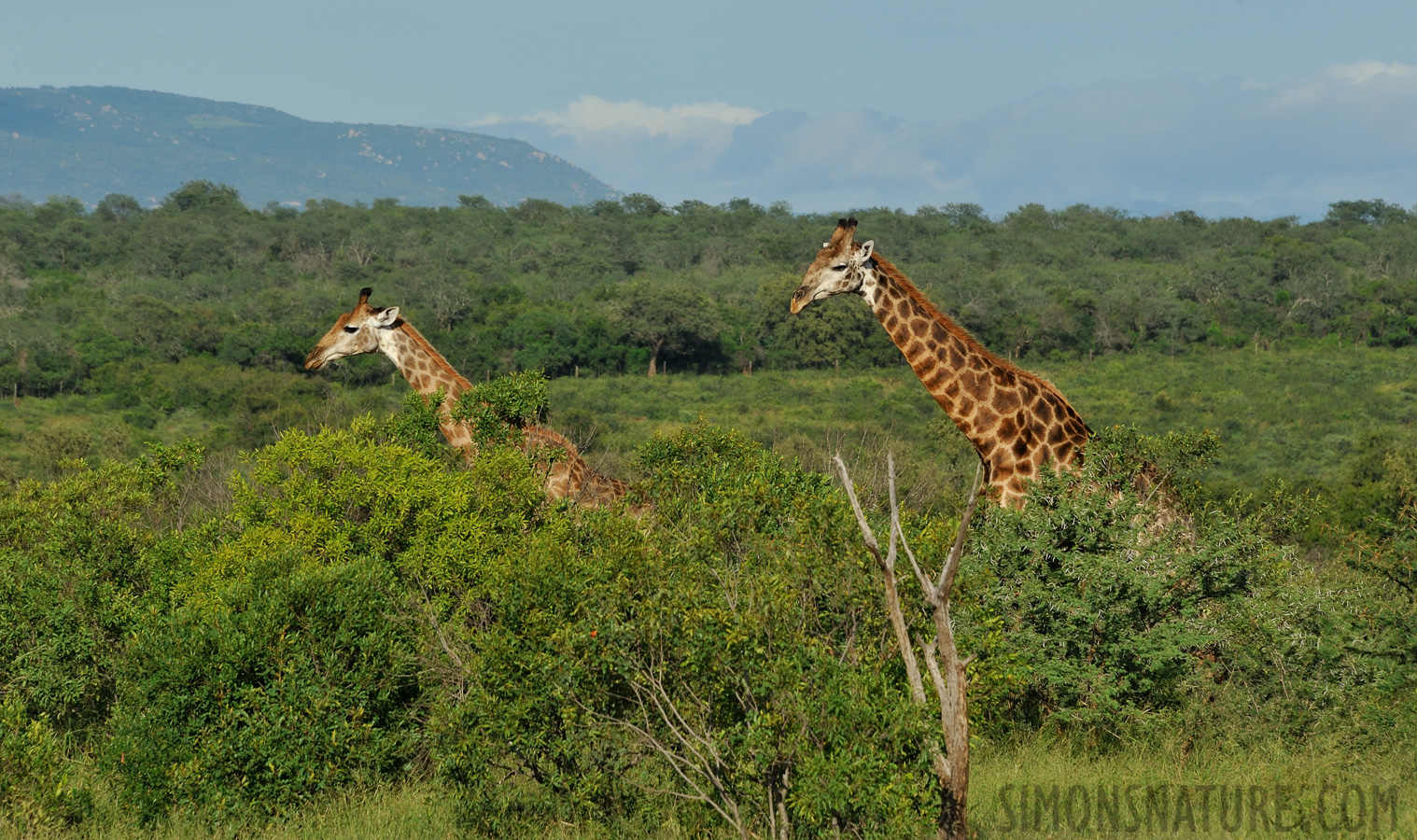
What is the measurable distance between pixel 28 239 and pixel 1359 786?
286 ft

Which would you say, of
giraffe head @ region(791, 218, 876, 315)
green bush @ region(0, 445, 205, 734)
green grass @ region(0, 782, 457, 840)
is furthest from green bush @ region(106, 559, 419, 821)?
giraffe head @ region(791, 218, 876, 315)

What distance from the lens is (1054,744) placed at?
816 cm

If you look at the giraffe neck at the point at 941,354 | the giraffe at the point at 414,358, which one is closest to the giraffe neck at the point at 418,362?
the giraffe at the point at 414,358

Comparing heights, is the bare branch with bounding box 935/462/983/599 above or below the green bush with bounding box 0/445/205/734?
above

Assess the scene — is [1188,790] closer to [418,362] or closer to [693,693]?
[693,693]

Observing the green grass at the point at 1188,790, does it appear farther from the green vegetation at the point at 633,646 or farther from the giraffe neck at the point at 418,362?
the giraffe neck at the point at 418,362

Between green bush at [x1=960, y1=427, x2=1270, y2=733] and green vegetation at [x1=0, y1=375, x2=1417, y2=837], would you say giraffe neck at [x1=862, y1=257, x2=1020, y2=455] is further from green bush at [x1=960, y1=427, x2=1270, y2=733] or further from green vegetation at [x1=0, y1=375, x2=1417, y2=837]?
green bush at [x1=960, y1=427, x2=1270, y2=733]

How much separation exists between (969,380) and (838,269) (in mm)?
1402

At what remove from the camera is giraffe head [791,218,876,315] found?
9.96 meters

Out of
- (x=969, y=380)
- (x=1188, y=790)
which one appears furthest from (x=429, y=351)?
(x=1188, y=790)

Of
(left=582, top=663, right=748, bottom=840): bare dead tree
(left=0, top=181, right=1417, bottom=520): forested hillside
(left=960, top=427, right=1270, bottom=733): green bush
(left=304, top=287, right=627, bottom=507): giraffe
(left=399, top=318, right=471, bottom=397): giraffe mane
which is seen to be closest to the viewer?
(left=582, top=663, right=748, bottom=840): bare dead tree

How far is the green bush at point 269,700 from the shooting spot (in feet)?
24.4

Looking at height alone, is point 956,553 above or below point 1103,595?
above

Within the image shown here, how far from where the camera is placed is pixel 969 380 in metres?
9.98
